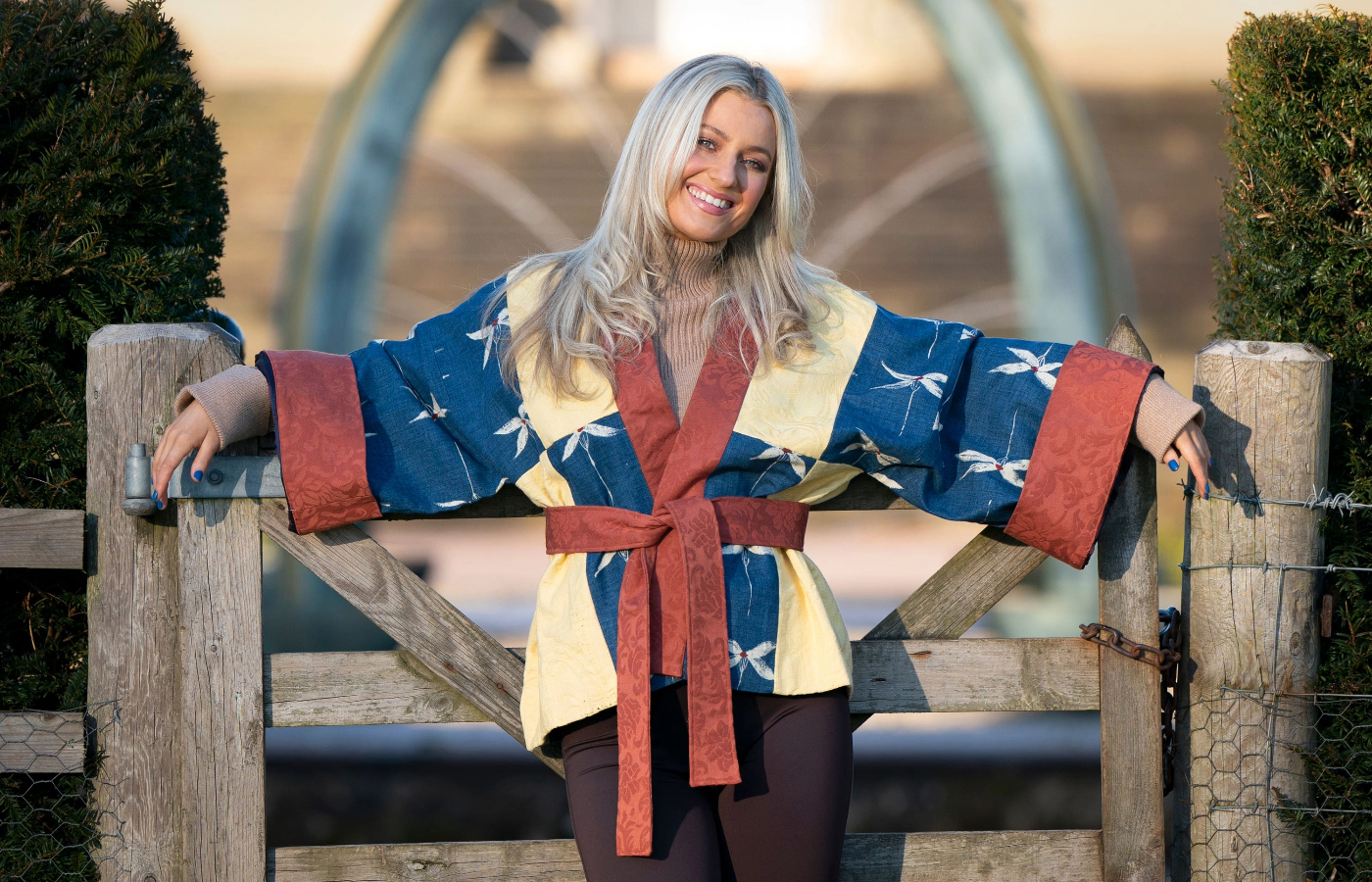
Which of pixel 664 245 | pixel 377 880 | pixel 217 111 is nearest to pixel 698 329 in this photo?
pixel 664 245

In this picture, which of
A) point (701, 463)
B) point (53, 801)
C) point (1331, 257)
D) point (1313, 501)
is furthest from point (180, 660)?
point (1331, 257)

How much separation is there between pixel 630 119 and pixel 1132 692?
362cm

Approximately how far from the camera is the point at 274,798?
3629 millimetres

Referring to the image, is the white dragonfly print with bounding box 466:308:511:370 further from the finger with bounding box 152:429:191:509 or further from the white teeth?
the finger with bounding box 152:429:191:509

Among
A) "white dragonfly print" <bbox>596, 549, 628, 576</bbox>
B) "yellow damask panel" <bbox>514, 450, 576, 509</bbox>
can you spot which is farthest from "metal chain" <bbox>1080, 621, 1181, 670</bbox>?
"yellow damask panel" <bbox>514, 450, 576, 509</bbox>

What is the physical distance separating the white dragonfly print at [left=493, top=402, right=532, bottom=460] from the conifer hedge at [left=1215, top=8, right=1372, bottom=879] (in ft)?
4.42

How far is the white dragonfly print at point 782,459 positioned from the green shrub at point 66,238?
114 cm

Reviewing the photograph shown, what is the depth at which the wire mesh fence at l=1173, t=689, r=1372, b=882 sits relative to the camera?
2057 mm

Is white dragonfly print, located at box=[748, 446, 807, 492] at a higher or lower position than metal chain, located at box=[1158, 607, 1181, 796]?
higher

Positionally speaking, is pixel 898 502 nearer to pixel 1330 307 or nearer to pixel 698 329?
pixel 698 329

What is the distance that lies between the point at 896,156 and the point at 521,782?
2983 mm

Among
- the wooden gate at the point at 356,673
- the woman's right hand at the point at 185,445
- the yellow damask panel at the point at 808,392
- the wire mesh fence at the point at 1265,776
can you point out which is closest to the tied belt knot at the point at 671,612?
the yellow damask panel at the point at 808,392

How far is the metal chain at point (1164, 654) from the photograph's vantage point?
206 cm

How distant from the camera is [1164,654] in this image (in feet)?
6.75
